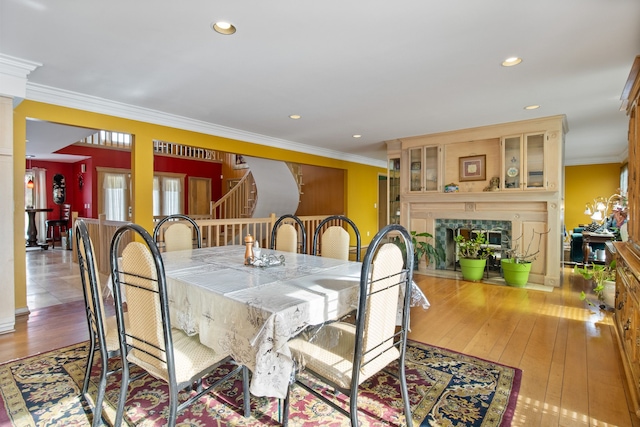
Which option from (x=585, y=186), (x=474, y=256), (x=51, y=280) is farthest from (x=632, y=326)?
(x=585, y=186)

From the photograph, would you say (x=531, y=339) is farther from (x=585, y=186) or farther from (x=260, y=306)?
(x=585, y=186)

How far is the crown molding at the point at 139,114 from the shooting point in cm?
341

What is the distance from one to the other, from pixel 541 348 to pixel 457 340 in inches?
24.6

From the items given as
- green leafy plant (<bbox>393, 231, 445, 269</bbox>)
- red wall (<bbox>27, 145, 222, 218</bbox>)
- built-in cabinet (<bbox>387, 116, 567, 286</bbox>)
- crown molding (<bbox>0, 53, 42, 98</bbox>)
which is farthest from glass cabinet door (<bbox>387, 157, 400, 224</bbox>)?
red wall (<bbox>27, 145, 222, 218</bbox>)

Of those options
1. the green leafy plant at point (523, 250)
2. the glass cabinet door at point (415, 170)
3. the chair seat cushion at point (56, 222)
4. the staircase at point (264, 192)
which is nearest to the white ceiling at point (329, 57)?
the glass cabinet door at point (415, 170)

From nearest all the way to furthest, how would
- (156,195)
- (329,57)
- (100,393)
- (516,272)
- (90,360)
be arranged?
(100,393), (90,360), (329,57), (516,272), (156,195)

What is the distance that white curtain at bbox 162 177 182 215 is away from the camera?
9383 mm

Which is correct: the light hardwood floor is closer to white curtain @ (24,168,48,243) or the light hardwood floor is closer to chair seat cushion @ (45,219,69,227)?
chair seat cushion @ (45,219,69,227)

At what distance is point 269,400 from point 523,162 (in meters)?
4.57

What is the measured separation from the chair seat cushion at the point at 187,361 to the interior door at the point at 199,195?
28.9 ft

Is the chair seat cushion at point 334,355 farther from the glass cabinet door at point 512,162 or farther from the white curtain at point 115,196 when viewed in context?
the white curtain at point 115,196

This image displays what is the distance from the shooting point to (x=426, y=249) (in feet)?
17.4

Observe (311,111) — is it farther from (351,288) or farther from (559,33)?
(351,288)

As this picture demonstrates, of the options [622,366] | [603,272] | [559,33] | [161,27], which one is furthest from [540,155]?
[161,27]
